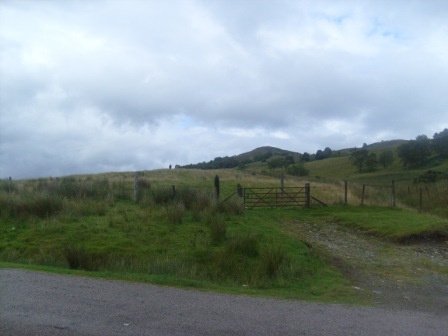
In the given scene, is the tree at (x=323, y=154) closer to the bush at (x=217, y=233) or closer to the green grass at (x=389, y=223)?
the green grass at (x=389, y=223)

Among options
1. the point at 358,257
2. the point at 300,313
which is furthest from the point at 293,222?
the point at 300,313

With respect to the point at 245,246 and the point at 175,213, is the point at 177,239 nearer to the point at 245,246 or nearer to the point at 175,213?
the point at 245,246

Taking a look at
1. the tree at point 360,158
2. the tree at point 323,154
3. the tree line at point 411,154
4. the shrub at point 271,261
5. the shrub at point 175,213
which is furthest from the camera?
the tree at point 323,154

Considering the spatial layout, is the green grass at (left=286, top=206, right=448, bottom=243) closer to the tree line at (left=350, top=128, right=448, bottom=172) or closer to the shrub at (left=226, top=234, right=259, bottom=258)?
the shrub at (left=226, top=234, right=259, bottom=258)

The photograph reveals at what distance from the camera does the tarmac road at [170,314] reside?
682 cm

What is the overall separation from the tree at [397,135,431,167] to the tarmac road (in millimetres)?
92723

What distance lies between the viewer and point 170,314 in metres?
7.55

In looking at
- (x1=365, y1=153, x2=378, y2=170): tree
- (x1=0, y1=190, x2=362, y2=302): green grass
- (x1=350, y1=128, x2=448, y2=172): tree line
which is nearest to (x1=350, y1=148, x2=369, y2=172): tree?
(x1=350, y1=128, x2=448, y2=172): tree line

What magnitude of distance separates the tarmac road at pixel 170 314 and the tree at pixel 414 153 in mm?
92723

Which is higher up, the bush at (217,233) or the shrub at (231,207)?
the shrub at (231,207)

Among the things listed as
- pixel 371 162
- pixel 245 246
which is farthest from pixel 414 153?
pixel 245 246

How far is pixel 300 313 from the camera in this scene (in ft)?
26.1

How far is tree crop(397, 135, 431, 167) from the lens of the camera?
9537 cm

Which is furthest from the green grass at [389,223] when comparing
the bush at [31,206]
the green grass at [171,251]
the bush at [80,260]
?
the bush at [31,206]
